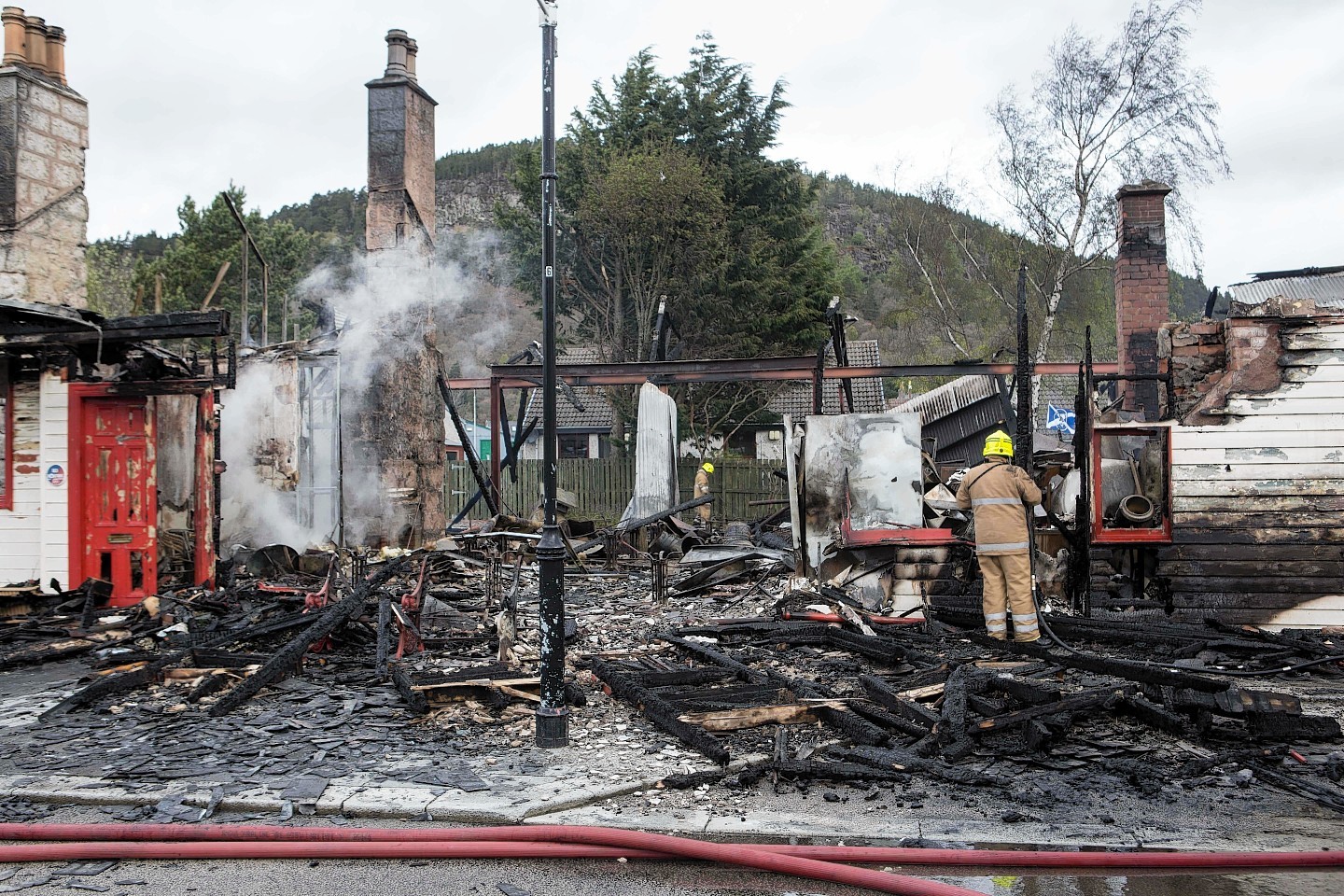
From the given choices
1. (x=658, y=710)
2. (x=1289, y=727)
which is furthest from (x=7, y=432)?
(x=1289, y=727)

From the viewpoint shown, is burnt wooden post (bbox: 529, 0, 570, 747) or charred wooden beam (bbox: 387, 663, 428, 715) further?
charred wooden beam (bbox: 387, 663, 428, 715)

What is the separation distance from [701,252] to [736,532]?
10443mm

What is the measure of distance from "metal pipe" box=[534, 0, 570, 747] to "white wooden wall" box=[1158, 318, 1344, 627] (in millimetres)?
Answer: 6639

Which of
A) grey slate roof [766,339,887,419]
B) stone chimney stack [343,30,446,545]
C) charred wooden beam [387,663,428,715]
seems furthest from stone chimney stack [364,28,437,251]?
grey slate roof [766,339,887,419]

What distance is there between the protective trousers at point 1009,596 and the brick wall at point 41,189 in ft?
39.8

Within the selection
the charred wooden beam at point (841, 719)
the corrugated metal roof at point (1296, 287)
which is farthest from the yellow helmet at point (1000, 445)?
the corrugated metal roof at point (1296, 287)

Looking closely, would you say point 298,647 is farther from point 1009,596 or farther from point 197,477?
point 1009,596

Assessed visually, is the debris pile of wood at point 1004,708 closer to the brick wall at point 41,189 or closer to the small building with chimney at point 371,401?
the small building with chimney at point 371,401

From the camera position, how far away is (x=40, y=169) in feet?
39.1

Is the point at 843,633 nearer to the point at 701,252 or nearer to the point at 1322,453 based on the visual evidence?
the point at 1322,453

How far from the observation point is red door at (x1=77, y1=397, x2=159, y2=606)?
35.5 ft

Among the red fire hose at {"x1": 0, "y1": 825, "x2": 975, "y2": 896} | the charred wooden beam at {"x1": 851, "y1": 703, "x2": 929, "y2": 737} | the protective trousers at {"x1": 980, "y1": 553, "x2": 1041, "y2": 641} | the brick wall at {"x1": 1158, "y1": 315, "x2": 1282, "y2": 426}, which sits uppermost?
the brick wall at {"x1": 1158, "y1": 315, "x2": 1282, "y2": 426}

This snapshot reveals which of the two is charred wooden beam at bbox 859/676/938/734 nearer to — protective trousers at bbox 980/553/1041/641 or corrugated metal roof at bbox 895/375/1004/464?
protective trousers at bbox 980/553/1041/641

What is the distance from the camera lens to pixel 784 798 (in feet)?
15.5
